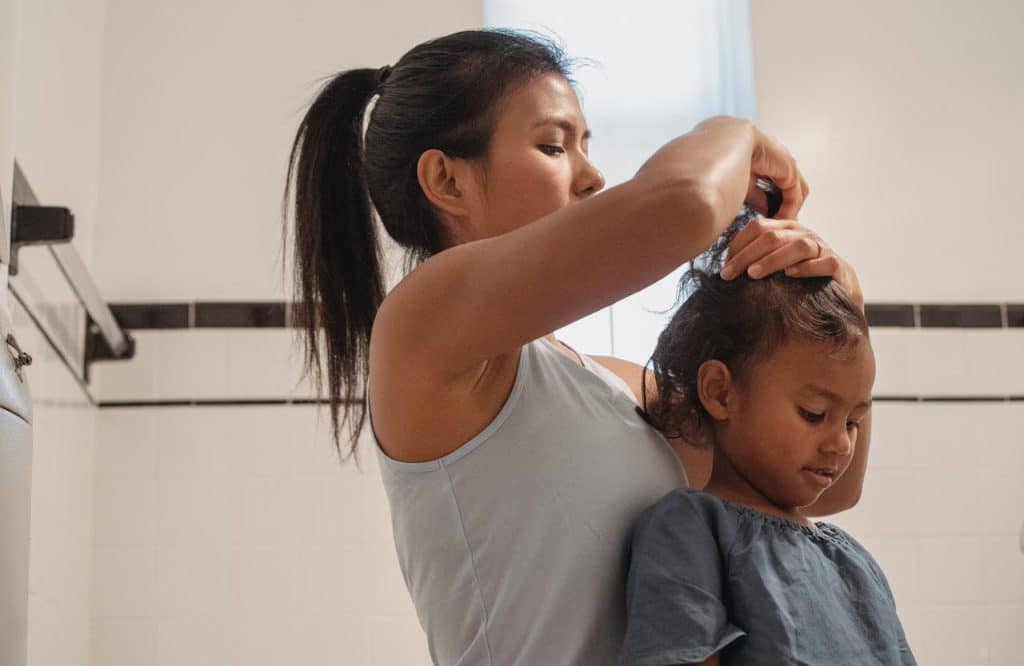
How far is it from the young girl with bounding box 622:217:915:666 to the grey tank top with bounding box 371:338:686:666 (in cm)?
4

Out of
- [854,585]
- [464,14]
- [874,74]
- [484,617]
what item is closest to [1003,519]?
[874,74]

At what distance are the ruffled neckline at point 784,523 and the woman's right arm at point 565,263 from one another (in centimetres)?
27

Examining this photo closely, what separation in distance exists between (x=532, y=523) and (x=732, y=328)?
11.8 inches

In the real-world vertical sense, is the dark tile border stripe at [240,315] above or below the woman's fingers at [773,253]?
below

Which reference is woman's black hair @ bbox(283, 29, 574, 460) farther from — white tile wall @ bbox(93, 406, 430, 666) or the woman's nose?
white tile wall @ bbox(93, 406, 430, 666)

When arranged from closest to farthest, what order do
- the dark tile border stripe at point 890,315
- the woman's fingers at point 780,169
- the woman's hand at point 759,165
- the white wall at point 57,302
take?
the woman's hand at point 759,165, the woman's fingers at point 780,169, the white wall at point 57,302, the dark tile border stripe at point 890,315

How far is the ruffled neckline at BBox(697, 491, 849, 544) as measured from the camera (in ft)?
3.68

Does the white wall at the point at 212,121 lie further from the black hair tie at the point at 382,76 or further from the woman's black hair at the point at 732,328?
the woman's black hair at the point at 732,328

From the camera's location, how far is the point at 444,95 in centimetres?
126

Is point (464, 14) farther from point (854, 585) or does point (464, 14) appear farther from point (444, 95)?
point (854, 585)

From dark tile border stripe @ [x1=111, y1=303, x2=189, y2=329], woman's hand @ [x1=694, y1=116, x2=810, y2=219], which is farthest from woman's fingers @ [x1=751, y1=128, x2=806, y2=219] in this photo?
dark tile border stripe @ [x1=111, y1=303, x2=189, y2=329]

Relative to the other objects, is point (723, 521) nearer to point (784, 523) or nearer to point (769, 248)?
point (784, 523)

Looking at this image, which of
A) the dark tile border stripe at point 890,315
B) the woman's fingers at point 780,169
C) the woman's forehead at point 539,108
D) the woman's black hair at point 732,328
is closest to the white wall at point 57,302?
the woman's forehead at point 539,108

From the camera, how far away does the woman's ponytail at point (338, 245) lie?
1307mm
